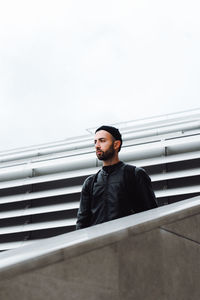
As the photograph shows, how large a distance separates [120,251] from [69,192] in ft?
19.7

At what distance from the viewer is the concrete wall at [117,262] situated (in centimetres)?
149

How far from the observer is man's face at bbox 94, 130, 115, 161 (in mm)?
3208

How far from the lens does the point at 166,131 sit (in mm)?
8586

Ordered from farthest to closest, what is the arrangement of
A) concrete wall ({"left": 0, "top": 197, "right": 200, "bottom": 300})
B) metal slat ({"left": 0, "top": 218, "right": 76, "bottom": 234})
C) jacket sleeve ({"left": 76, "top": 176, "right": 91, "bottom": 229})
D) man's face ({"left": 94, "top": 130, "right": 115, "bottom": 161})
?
metal slat ({"left": 0, "top": 218, "right": 76, "bottom": 234}) < man's face ({"left": 94, "top": 130, "right": 115, "bottom": 161}) < jacket sleeve ({"left": 76, "top": 176, "right": 91, "bottom": 229}) < concrete wall ({"left": 0, "top": 197, "right": 200, "bottom": 300})

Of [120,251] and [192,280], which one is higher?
[120,251]

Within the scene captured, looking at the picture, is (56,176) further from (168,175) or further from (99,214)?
(99,214)

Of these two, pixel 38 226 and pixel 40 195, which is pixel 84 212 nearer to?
pixel 38 226

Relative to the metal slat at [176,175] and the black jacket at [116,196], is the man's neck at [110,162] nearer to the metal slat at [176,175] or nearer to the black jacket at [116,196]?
the black jacket at [116,196]

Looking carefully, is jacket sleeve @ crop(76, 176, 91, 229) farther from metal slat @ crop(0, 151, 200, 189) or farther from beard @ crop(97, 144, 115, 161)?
metal slat @ crop(0, 151, 200, 189)

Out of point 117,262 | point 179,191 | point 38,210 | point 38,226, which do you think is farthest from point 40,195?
point 117,262

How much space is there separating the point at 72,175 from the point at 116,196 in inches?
208

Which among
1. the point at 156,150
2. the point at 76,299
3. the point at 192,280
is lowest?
the point at 192,280

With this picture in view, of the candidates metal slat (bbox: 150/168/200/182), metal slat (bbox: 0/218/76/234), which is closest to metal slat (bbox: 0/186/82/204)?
metal slat (bbox: 0/218/76/234)

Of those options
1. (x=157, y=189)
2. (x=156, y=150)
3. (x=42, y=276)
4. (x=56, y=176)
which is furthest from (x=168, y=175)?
(x=42, y=276)
